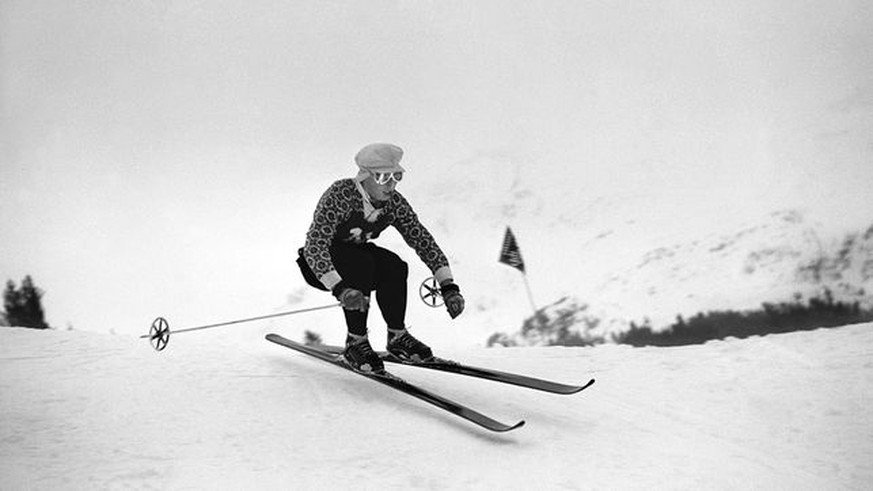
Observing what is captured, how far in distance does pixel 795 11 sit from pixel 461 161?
1.08m

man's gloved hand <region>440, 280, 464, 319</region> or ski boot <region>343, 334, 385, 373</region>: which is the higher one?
man's gloved hand <region>440, 280, 464, 319</region>

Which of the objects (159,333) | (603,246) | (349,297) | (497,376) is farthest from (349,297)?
(603,246)

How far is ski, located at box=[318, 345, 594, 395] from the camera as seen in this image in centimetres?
157

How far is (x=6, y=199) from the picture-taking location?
140cm

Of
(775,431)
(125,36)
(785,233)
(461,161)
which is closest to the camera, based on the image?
(775,431)

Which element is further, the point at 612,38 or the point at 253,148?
the point at 612,38

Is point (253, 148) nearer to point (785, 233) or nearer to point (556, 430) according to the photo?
point (556, 430)

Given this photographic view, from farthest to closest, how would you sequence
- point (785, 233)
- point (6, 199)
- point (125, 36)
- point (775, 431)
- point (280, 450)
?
point (785, 233)
point (125, 36)
point (775, 431)
point (6, 199)
point (280, 450)

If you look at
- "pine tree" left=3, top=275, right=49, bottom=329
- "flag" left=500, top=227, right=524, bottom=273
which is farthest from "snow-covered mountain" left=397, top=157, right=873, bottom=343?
"pine tree" left=3, top=275, right=49, bottom=329

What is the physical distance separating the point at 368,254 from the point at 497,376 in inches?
17.6

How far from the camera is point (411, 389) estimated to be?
1562 mm

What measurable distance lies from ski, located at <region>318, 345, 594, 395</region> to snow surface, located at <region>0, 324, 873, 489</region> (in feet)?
0.20

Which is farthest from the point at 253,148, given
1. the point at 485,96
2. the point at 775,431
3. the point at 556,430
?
the point at 775,431

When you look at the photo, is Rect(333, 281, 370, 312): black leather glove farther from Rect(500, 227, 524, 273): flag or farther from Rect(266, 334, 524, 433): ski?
Rect(500, 227, 524, 273): flag
